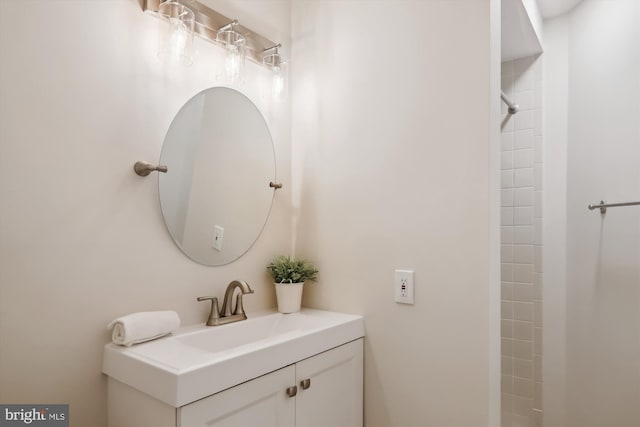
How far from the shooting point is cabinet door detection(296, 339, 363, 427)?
136 centimetres

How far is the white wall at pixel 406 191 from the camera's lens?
4.67 feet

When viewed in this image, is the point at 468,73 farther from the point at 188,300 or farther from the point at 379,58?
the point at 188,300

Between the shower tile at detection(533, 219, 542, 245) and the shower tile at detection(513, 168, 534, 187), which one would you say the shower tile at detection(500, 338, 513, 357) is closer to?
the shower tile at detection(533, 219, 542, 245)

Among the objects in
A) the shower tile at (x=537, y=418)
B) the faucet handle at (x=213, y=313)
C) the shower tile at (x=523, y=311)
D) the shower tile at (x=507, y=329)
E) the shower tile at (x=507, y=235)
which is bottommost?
the shower tile at (x=537, y=418)

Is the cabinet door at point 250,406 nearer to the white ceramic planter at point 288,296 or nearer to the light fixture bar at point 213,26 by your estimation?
the white ceramic planter at point 288,296

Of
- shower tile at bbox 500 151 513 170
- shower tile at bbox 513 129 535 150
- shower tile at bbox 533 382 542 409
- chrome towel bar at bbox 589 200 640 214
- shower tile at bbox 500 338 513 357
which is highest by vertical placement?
shower tile at bbox 513 129 535 150

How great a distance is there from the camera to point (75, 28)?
1231mm

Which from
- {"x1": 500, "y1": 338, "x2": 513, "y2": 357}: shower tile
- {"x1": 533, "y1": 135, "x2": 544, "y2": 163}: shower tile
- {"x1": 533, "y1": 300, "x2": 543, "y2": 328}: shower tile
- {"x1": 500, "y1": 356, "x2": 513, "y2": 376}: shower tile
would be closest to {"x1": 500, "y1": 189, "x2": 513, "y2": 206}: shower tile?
{"x1": 533, "y1": 135, "x2": 544, "y2": 163}: shower tile

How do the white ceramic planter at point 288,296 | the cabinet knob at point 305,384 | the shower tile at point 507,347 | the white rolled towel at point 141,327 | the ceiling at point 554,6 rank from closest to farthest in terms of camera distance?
the white rolled towel at point 141,327 → the cabinet knob at point 305,384 → the white ceramic planter at point 288,296 → the ceiling at point 554,6 → the shower tile at point 507,347

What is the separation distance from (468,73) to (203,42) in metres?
1.02

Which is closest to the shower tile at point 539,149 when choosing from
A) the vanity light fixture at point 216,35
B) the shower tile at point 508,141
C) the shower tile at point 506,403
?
the shower tile at point 508,141

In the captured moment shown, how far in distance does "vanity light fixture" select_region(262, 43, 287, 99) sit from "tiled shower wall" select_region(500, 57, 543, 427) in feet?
4.52

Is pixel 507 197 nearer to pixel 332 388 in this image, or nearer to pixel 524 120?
pixel 524 120

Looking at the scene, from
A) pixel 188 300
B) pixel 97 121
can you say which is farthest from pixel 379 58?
pixel 188 300
